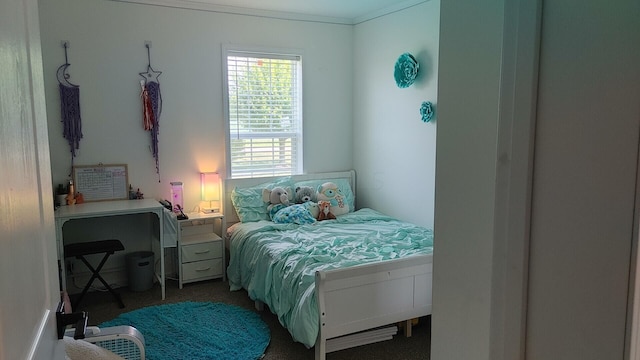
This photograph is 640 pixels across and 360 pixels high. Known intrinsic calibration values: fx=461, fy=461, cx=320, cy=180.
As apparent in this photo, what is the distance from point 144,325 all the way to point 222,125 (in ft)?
6.52

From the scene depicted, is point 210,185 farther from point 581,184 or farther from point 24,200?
point 581,184

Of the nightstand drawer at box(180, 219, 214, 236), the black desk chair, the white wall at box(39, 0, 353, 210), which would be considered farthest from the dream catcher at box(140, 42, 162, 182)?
the black desk chair

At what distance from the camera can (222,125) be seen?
14.8 ft

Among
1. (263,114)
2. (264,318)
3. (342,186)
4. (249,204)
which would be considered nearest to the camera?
(264,318)

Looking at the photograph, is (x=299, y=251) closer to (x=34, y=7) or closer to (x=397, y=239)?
(x=397, y=239)

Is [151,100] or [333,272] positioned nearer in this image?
[333,272]

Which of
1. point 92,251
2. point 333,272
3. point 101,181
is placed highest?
point 101,181

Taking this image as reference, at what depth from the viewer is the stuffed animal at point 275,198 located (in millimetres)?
4383

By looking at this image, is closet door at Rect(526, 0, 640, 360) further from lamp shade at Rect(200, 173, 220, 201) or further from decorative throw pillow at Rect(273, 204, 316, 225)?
lamp shade at Rect(200, 173, 220, 201)

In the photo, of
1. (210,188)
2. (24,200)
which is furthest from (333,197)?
(24,200)

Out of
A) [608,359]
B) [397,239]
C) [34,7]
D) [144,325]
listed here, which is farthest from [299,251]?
[608,359]

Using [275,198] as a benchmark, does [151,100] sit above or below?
above

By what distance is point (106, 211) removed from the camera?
3.62 meters

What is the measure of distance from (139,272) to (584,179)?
13.0ft
